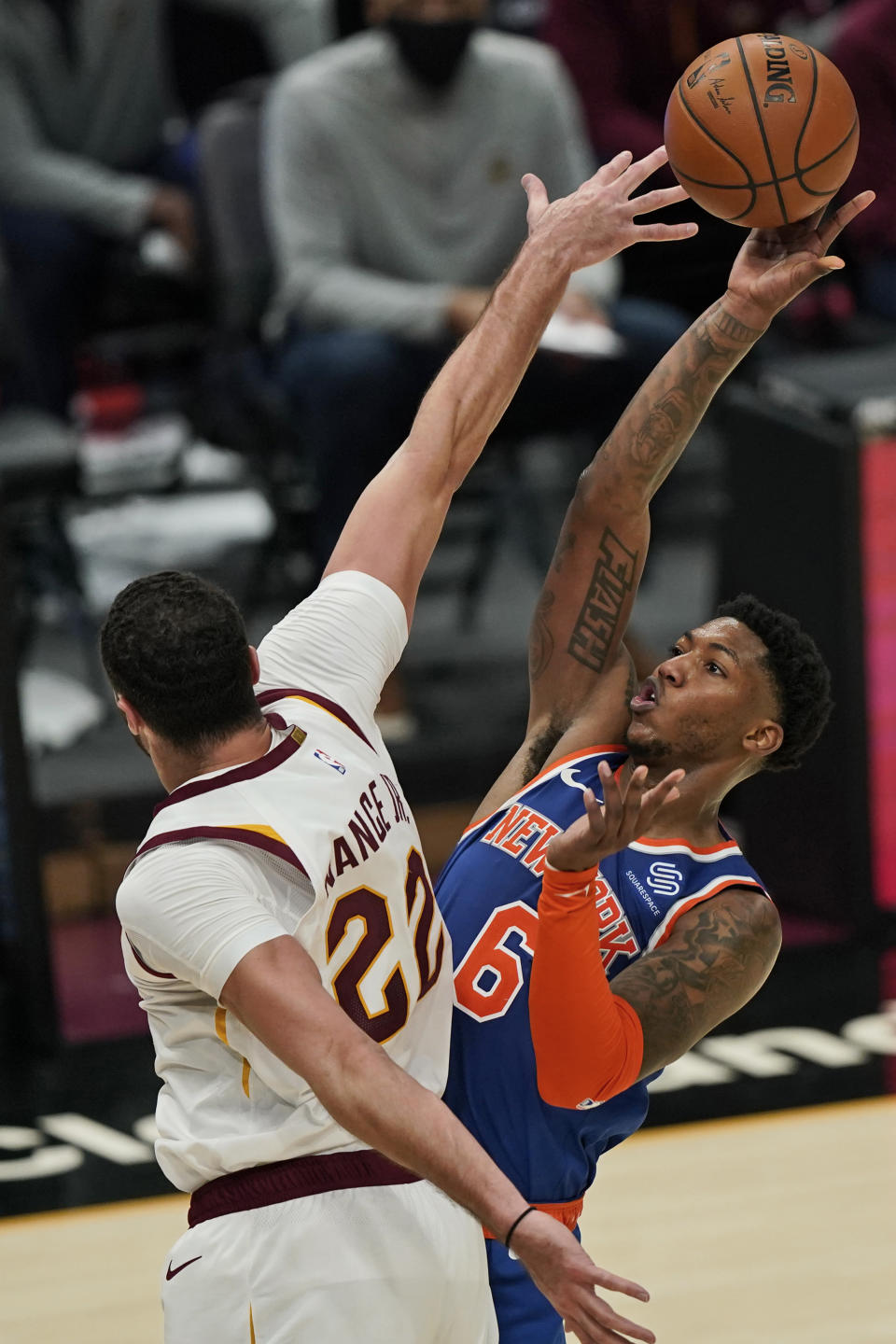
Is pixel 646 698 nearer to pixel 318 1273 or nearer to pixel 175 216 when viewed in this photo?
pixel 318 1273

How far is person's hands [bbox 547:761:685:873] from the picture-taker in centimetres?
261

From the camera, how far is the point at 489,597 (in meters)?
8.44

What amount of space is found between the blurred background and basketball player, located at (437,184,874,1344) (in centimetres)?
217

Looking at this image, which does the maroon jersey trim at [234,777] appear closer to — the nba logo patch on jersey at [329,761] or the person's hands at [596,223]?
the nba logo patch on jersey at [329,761]

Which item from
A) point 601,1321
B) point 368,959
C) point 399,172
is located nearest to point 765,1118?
point 368,959

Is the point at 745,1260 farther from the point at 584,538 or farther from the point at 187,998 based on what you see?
the point at 187,998

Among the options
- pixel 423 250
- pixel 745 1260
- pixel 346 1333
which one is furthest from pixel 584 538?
pixel 423 250

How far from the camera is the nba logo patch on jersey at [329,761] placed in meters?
2.86

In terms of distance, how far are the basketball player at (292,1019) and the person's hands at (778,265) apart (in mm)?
1131

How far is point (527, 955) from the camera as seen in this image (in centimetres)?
333

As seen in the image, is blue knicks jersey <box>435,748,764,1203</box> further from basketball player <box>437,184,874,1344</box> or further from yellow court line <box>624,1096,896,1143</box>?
yellow court line <box>624,1096,896,1143</box>

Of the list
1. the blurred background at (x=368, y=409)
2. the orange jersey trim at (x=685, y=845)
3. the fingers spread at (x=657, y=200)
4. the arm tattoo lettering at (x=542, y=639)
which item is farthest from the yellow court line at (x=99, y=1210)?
the fingers spread at (x=657, y=200)

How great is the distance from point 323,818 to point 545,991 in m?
0.41

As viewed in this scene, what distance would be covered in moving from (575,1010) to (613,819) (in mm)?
376
